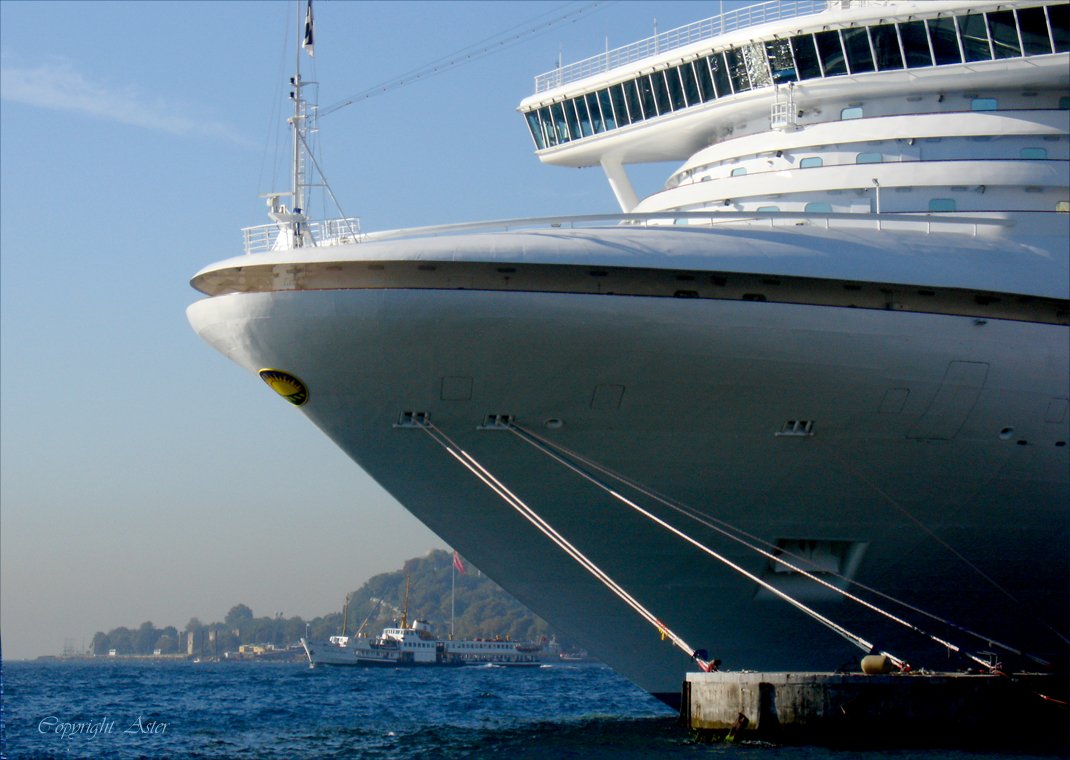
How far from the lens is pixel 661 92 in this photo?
83.3 feet

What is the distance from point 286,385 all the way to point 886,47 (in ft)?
34.5

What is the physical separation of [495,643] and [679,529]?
11705 centimetres

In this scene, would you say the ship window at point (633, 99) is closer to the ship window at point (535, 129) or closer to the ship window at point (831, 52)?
the ship window at point (535, 129)

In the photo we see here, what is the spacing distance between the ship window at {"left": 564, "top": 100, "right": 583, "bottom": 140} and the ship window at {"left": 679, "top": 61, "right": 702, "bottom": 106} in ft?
9.09

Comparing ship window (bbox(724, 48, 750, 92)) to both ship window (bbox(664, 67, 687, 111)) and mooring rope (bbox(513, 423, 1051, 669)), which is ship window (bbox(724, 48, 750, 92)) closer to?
ship window (bbox(664, 67, 687, 111))

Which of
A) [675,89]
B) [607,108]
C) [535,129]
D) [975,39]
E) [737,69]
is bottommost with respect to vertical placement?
[975,39]

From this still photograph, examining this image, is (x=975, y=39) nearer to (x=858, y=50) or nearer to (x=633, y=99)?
(x=858, y=50)

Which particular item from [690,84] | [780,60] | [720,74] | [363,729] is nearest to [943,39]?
[780,60]

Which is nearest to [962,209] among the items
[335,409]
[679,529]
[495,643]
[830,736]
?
[679,529]

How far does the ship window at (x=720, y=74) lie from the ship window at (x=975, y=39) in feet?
12.2

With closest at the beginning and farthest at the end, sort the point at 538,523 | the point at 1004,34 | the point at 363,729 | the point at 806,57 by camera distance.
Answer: the point at 538,523 < the point at 1004,34 < the point at 806,57 < the point at 363,729

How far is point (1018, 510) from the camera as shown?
2095 centimetres

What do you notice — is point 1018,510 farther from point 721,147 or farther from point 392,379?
point 392,379

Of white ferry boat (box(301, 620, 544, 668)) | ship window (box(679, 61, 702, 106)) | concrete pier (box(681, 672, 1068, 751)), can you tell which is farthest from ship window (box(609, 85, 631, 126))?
white ferry boat (box(301, 620, 544, 668))
